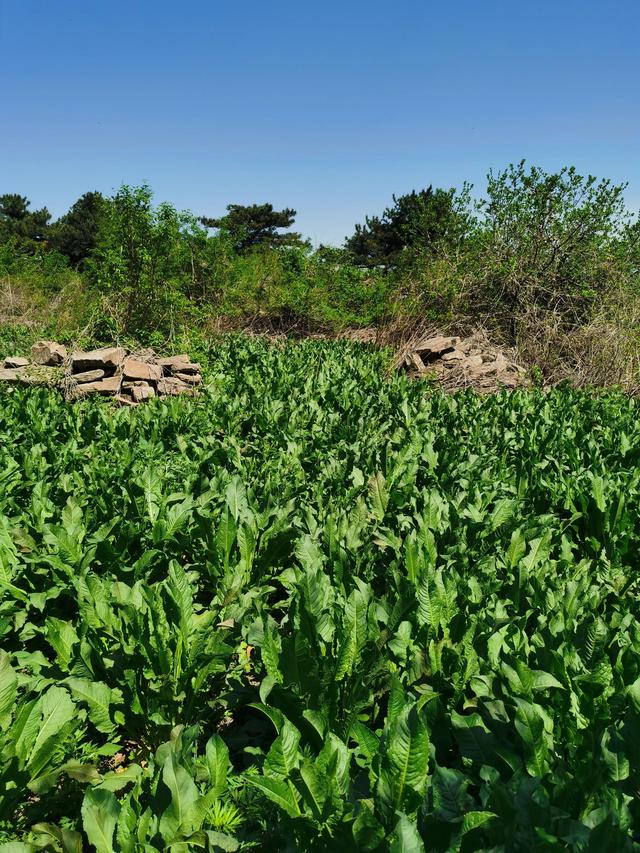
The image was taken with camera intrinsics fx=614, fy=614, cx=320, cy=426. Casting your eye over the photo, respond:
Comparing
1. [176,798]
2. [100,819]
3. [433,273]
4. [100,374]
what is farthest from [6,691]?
[433,273]

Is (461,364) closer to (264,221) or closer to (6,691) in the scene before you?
(6,691)

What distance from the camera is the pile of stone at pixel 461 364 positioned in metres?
11.2

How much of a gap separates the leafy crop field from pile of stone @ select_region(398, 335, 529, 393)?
18.3 feet

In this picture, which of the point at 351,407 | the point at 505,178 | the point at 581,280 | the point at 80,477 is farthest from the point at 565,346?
the point at 80,477

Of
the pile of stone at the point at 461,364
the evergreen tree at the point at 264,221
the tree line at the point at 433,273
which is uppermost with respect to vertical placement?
the evergreen tree at the point at 264,221

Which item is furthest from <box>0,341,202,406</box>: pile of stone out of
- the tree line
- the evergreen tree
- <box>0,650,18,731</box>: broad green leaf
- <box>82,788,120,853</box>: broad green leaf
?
the evergreen tree

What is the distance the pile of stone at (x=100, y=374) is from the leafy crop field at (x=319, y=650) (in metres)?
3.57

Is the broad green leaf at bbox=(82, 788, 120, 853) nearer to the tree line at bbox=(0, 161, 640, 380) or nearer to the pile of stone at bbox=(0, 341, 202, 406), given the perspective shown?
the pile of stone at bbox=(0, 341, 202, 406)

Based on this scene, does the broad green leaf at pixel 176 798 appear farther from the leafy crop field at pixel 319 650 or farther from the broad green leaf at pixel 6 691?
the broad green leaf at pixel 6 691

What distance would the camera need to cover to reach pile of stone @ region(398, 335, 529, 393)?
11.2 metres

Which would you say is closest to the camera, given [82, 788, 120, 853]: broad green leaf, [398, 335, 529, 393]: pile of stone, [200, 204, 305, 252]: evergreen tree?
[82, 788, 120, 853]: broad green leaf

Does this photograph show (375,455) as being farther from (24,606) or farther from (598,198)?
(598,198)

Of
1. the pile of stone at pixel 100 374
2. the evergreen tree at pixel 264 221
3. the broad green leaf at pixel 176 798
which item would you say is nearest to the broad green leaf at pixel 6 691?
the broad green leaf at pixel 176 798

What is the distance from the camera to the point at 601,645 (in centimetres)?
248
